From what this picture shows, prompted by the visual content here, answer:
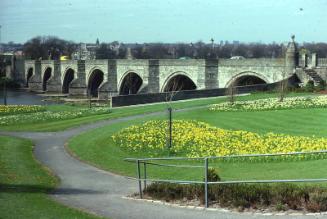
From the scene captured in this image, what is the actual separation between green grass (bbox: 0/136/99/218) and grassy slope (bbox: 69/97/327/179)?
2020 mm

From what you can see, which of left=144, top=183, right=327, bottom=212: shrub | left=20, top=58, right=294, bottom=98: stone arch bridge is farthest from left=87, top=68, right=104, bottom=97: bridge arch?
left=144, top=183, right=327, bottom=212: shrub

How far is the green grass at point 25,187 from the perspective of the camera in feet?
31.4

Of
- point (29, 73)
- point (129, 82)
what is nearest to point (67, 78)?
point (29, 73)

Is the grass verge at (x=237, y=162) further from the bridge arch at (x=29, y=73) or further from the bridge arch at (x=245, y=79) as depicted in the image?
the bridge arch at (x=29, y=73)

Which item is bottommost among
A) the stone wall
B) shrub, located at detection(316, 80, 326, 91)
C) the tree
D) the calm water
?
the calm water

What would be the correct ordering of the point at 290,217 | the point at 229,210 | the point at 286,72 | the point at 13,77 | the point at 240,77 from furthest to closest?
the point at 13,77
the point at 240,77
the point at 286,72
the point at 229,210
the point at 290,217

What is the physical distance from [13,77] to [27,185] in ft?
371

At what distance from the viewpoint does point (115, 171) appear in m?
15.3

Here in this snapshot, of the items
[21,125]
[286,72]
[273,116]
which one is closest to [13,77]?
[286,72]

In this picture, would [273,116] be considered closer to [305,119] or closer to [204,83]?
[305,119]

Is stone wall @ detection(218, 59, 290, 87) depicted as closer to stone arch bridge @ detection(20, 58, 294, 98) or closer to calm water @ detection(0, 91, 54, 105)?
stone arch bridge @ detection(20, 58, 294, 98)

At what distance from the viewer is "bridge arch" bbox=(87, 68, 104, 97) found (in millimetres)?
91062

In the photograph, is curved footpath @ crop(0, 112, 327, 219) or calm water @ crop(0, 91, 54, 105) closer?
→ curved footpath @ crop(0, 112, 327, 219)

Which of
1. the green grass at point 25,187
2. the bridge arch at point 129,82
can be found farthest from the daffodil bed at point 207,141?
the bridge arch at point 129,82
